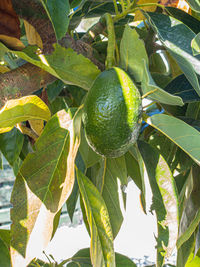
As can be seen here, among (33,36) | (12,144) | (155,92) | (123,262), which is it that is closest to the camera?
(155,92)

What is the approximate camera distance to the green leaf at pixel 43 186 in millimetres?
388

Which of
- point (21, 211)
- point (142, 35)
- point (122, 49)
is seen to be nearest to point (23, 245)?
point (21, 211)

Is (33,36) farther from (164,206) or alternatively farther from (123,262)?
(123,262)

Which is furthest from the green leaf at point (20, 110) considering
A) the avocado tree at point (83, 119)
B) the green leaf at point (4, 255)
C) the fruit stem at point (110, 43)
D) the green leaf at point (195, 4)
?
the green leaf at point (4, 255)

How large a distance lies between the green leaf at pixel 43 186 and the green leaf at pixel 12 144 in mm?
200

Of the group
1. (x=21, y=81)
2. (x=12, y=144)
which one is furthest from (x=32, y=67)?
(x=12, y=144)

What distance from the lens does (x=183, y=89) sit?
50 centimetres

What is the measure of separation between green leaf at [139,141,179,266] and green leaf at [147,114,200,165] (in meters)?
0.06

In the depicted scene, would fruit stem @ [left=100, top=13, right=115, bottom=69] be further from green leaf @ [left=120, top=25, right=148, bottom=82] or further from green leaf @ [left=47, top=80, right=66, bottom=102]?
green leaf @ [left=47, top=80, right=66, bottom=102]

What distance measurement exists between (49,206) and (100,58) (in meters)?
0.32

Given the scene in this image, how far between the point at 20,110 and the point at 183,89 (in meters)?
0.25

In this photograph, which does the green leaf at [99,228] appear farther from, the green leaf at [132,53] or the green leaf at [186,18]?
the green leaf at [186,18]

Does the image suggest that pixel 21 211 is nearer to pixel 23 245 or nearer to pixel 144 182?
pixel 23 245

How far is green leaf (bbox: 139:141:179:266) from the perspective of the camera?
1.39 ft
